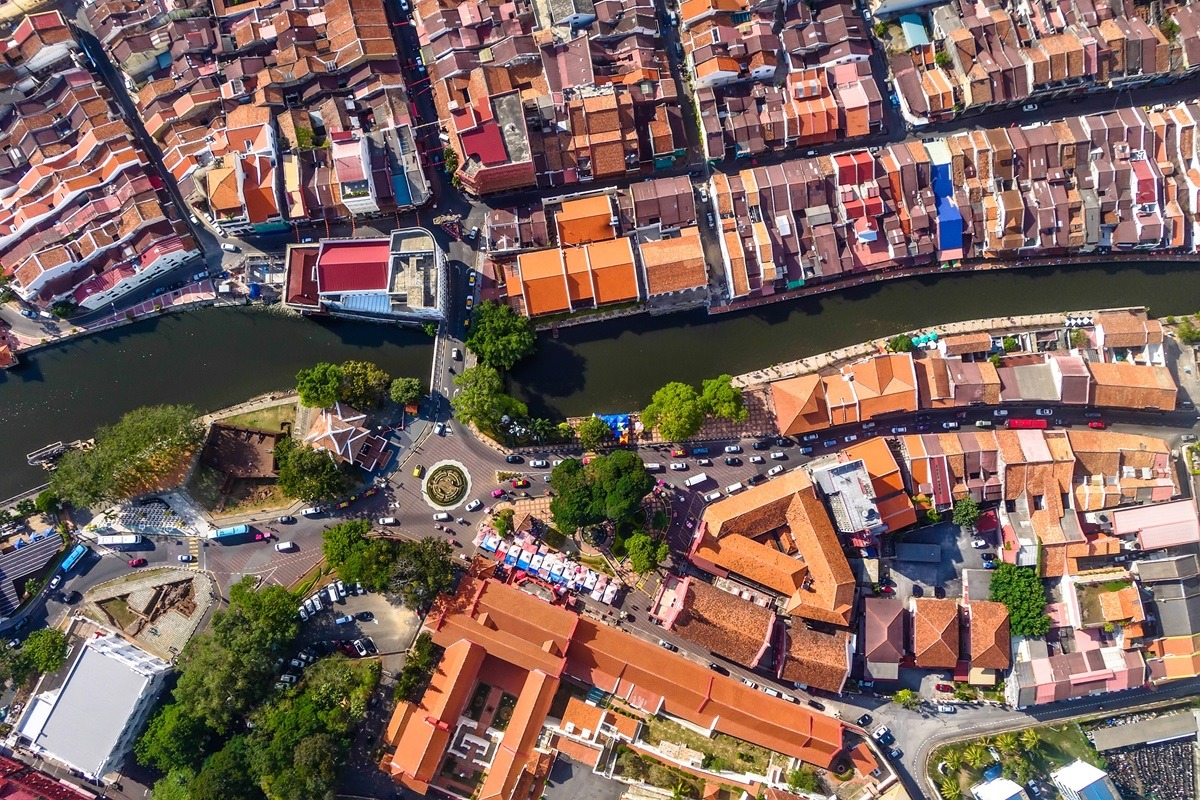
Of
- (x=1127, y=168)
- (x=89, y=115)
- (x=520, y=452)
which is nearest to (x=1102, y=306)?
(x=1127, y=168)

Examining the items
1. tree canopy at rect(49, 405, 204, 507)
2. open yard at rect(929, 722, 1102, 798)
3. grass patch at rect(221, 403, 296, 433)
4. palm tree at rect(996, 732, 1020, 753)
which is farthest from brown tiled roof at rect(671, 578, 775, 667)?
tree canopy at rect(49, 405, 204, 507)

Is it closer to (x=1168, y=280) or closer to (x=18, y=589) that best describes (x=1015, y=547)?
(x=1168, y=280)

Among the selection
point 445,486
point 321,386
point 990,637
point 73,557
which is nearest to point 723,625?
point 990,637

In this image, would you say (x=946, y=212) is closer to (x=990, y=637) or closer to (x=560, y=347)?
(x=560, y=347)

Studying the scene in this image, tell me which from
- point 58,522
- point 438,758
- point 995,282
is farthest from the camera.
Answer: point 995,282

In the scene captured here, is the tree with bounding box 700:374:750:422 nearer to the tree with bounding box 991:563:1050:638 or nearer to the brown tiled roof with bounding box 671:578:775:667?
the brown tiled roof with bounding box 671:578:775:667

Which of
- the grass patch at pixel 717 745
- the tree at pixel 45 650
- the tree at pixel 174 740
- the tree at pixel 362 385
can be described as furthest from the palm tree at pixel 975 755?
the tree at pixel 45 650
